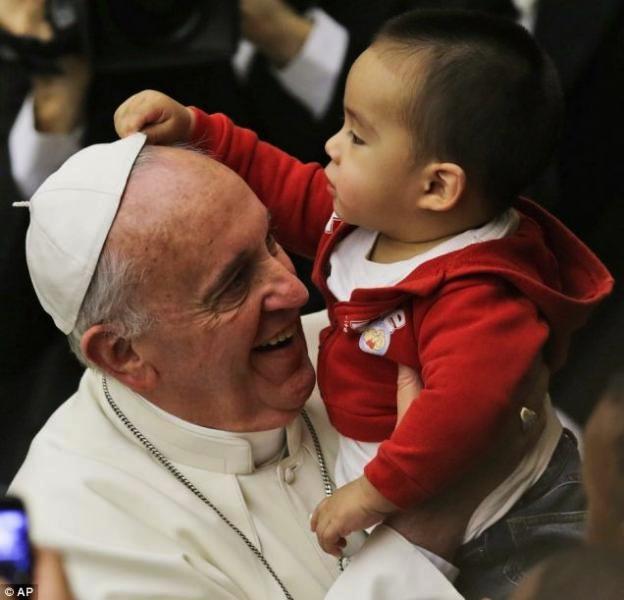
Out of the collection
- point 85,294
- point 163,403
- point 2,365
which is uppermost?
point 85,294

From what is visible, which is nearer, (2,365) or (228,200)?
(228,200)

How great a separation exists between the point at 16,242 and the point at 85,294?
15.6 inches

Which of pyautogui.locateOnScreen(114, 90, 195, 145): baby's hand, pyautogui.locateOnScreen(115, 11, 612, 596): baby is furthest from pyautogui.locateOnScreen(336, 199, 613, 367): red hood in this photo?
pyautogui.locateOnScreen(114, 90, 195, 145): baby's hand

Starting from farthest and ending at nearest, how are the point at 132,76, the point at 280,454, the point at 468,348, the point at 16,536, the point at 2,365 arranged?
the point at 2,365, the point at 132,76, the point at 280,454, the point at 16,536, the point at 468,348

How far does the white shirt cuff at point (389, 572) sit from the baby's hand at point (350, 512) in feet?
0.18

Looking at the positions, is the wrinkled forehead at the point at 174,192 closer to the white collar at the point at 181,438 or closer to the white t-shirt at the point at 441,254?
the white t-shirt at the point at 441,254

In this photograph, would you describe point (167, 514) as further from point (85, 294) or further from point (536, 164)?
point (536, 164)

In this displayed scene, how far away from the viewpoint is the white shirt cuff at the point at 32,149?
1766mm

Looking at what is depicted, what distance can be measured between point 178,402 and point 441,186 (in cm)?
49

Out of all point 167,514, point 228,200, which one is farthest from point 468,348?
point 167,514

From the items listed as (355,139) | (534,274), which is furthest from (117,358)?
(534,274)

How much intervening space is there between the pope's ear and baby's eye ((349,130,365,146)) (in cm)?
41

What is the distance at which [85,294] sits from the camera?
4.70ft

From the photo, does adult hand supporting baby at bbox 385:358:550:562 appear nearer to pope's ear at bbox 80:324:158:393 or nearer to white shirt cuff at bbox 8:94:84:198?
pope's ear at bbox 80:324:158:393
